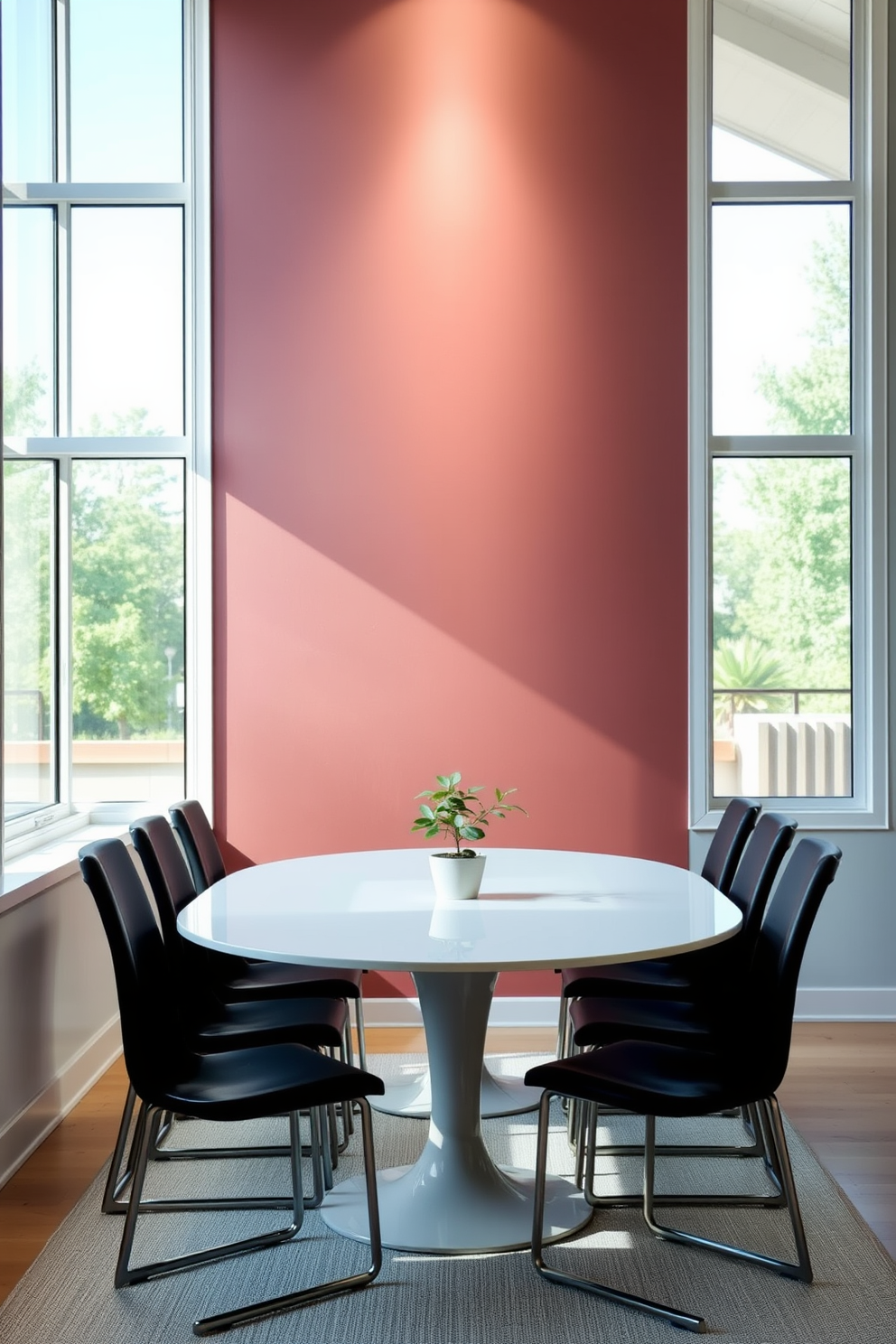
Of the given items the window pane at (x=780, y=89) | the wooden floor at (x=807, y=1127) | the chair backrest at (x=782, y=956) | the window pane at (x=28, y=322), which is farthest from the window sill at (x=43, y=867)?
the window pane at (x=780, y=89)

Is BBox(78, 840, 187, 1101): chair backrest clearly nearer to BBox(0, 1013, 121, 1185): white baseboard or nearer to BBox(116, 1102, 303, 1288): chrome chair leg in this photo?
BBox(116, 1102, 303, 1288): chrome chair leg

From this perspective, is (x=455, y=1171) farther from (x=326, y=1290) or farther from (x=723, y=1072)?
(x=723, y=1072)

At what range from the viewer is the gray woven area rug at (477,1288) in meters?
2.33

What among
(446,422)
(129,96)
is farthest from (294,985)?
(129,96)

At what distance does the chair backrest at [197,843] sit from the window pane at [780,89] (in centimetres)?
307

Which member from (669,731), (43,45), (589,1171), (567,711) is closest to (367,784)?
(567,711)

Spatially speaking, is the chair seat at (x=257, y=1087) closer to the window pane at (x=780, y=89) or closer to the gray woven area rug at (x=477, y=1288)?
the gray woven area rug at (x=477, y=1288)

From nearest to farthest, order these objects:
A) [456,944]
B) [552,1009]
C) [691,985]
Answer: [456,944]
[691,985]
[552,1009]

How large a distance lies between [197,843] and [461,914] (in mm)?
1105

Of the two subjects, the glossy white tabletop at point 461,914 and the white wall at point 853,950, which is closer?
the glossy white tabletop at point 461,914

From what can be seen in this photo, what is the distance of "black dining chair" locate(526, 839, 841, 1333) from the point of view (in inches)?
93.9

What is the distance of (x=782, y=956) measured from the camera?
2.48 metres

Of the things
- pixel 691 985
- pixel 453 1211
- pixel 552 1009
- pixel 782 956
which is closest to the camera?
pixel 782 956

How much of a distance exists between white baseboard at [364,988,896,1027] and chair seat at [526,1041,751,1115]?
186 cm
